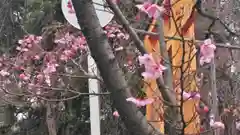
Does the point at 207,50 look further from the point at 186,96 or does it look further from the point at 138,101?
the point at 138,101

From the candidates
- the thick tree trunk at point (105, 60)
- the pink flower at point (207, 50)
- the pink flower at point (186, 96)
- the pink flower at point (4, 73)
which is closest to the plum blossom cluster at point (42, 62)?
the pink flower at point (4, 73)

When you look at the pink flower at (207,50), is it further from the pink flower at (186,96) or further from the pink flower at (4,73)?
the pink flower at (4,73)

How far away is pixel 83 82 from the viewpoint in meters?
5.99

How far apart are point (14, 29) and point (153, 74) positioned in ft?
25.6

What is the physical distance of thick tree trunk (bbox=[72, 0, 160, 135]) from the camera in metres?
1.67

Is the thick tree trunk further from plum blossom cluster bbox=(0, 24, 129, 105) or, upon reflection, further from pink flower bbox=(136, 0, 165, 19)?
plum blossom cluster bbox=(0, 24, 129, 105)

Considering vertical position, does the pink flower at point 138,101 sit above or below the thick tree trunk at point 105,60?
below

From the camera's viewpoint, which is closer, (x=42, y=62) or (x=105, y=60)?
(x=105, y=60)

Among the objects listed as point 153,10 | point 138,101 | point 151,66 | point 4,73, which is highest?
point 153,10

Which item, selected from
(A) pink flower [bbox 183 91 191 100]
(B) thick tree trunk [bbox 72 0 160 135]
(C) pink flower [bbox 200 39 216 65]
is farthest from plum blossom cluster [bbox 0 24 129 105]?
(B) thick tree trunk [bbox 72 0 160 135]

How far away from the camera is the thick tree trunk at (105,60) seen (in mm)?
1668

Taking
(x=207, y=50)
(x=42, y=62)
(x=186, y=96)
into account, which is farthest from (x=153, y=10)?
(x=42, y=62)

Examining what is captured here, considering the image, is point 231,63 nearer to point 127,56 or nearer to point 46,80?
point 127,56

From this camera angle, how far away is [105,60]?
1.66 m
